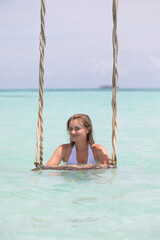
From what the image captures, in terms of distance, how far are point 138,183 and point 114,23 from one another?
143 centimetres

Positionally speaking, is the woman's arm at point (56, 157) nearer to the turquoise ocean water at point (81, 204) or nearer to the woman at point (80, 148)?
the woman at point (80, 148)

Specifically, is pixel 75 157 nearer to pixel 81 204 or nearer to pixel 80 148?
pixel 80 148

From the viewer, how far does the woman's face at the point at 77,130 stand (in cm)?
390

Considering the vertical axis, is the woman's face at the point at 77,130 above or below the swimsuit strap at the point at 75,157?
above

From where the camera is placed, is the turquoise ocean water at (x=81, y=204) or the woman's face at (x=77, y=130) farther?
the woman's face at (x=77, y=130)

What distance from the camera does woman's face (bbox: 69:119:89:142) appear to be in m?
3.90

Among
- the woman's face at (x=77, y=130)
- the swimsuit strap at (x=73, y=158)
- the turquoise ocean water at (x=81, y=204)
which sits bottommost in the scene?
the turquoise ocean water at (x=81, y=204)

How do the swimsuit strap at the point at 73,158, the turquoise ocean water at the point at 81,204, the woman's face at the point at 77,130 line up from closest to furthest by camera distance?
the turquoise ocean water at the point at 81,204 < the woman's face at the point at 77,130 < the swimsuit strap at the point at 73,158

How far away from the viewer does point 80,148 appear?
13.4ft

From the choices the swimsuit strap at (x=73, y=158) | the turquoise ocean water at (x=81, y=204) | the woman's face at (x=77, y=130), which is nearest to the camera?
the turquoise ocean water at (x=81, y=204)

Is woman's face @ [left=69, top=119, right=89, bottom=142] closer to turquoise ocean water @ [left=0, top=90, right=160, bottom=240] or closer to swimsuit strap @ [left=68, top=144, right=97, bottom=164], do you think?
swimsuit strap @ [left=68, top=144, right=97, bottom=164]

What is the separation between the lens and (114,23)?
133 inches

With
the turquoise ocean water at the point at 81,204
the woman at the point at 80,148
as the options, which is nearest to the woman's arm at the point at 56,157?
the woman at the point at 80,148

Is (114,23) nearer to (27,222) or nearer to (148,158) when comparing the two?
(27,222)
